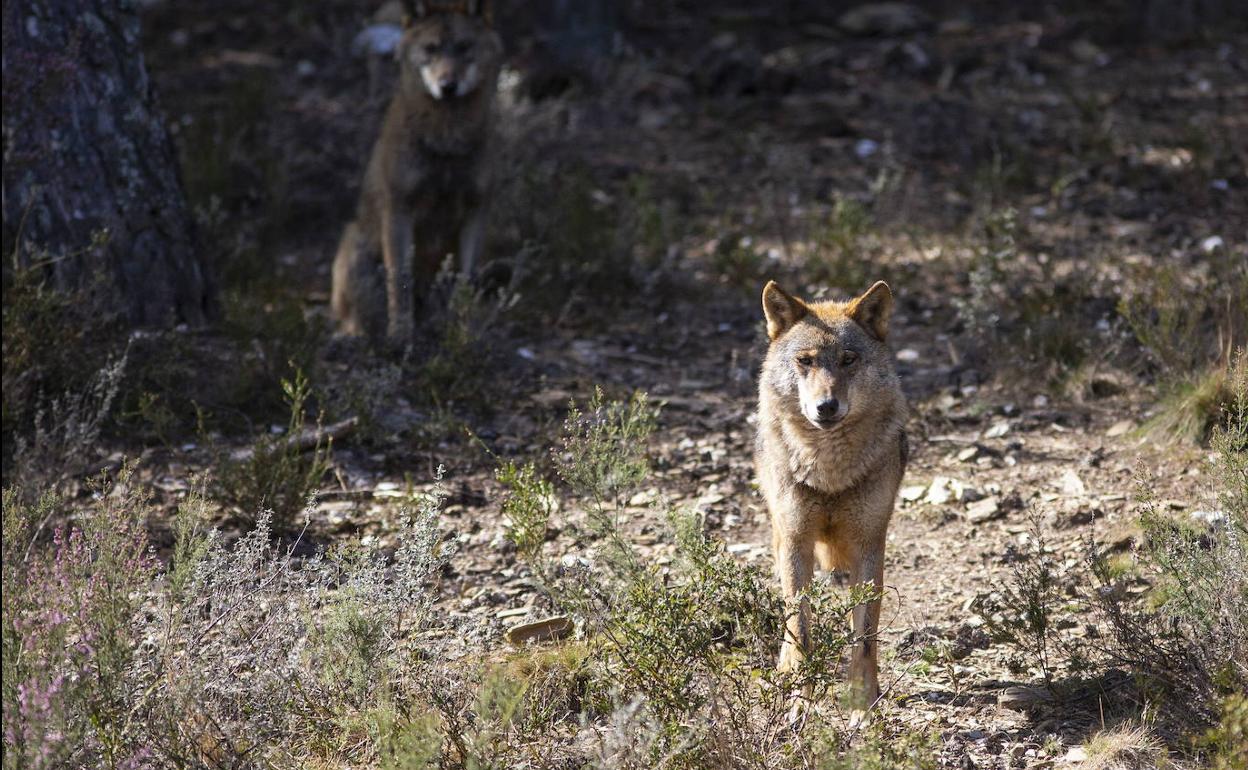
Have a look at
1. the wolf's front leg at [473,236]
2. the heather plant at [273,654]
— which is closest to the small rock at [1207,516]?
the heather plant at [273,654]

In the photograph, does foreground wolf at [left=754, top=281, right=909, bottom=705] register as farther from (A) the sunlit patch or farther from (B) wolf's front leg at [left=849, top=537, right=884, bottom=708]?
(A) the sunlit patch

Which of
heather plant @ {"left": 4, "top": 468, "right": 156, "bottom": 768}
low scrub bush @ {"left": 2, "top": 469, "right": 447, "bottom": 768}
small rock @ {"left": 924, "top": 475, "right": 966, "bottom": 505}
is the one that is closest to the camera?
heather plant @ {"left": 4, "top": 468, "right": 156, "bottom": 768}

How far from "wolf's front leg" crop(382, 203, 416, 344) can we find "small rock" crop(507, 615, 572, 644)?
115 inches

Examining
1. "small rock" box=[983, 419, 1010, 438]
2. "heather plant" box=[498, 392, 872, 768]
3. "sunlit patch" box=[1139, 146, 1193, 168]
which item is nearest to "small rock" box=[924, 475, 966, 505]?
"small rock" box=[983, 419, 1010, 438]

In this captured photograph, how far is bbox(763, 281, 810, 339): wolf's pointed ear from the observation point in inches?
183

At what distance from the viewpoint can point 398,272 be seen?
7.41 meters

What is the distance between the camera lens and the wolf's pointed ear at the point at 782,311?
464 centimetres

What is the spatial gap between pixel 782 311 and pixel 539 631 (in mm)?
1523

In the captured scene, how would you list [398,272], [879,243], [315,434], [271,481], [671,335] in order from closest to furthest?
[271,481] → [315,434] → [398,272] → [671,335] → [879,243]

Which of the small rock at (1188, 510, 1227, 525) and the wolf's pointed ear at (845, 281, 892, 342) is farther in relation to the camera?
the small rock at (1188, 510, 1227, 525)

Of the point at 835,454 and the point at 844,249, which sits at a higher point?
the point at 835,454

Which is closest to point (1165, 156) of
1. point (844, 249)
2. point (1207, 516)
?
point (844, 249)

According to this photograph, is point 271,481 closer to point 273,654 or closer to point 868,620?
point 273,654

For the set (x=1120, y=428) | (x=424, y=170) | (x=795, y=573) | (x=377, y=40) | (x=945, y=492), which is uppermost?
(x=377, y=40)
